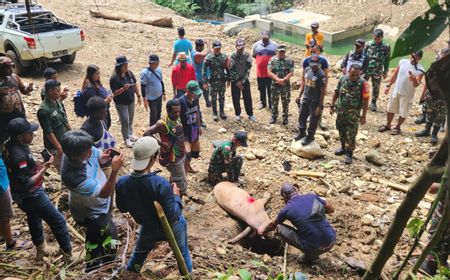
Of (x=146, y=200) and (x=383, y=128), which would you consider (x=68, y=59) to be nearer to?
(x=383, y=128)

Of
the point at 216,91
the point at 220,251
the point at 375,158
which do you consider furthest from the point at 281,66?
the point at 220,251

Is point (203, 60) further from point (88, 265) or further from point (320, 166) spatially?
point (88, 265)

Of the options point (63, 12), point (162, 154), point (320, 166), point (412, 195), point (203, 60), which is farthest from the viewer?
point (63, 12)

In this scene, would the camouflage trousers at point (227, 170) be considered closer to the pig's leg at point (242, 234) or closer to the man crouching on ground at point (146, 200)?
the pig's leg at point (242, 234)

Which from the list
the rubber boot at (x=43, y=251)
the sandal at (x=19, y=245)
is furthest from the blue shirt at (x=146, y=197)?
the sandal at (x=19, y=245)

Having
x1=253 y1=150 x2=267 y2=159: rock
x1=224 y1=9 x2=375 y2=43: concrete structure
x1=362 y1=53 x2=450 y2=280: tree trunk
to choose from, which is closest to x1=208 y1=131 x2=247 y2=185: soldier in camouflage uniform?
x1=253 y1=150 x2=267 y2=159: rock

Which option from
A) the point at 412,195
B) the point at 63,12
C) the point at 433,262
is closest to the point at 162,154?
the point at 433,262

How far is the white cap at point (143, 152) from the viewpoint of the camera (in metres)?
3.33

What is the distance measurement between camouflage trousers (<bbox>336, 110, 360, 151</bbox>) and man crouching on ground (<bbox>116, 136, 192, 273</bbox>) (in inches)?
161

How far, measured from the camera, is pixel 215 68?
8.09 meters

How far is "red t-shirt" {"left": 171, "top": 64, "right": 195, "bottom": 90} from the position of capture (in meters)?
7.56

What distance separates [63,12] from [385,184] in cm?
1331

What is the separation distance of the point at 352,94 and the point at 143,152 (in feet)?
14.0

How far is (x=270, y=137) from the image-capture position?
Result: 26.0ft
